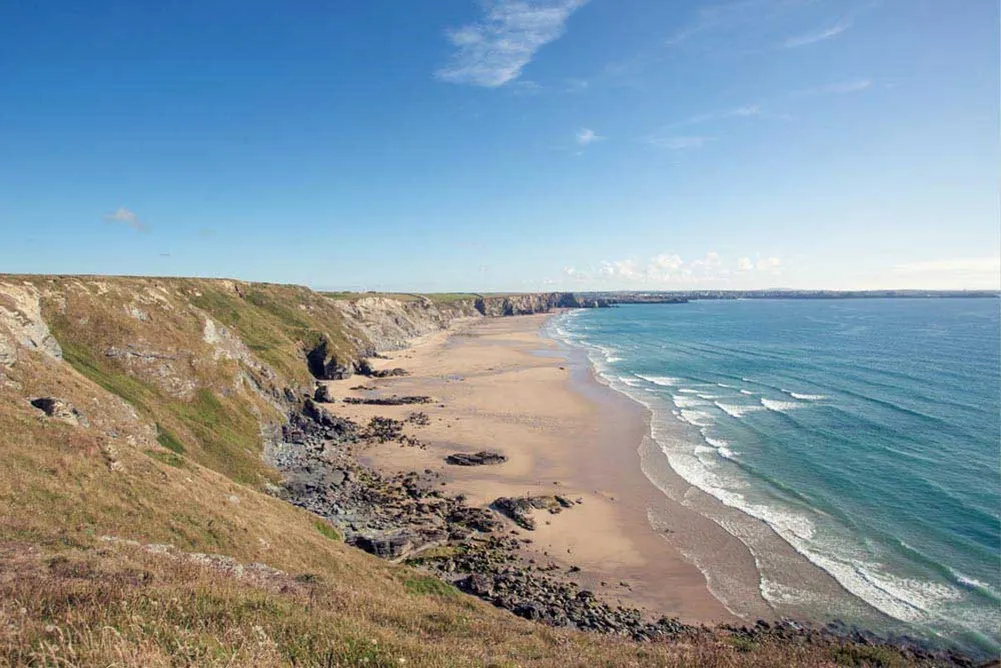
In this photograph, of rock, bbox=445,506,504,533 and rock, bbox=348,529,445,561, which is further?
rock, bbox=445,506,504,533

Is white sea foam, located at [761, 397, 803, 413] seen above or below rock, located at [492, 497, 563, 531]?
above

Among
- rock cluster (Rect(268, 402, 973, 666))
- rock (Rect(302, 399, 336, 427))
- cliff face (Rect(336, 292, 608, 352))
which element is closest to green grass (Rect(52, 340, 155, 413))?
rock cluster (Rect(268, 402, 973, 666))

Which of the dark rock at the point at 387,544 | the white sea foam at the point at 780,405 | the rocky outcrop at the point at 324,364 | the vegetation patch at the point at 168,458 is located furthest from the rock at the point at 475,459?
the rocky outcrop at the point at 324,364

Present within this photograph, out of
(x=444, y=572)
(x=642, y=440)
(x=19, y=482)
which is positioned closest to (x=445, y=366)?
(x=642, y=440)

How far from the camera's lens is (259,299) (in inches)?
3263

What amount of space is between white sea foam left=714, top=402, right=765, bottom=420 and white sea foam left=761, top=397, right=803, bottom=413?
3.51 feet

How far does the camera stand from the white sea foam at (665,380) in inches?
2980

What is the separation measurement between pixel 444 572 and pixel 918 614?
22798 millimetres

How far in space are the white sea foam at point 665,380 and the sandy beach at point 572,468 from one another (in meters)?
9.39

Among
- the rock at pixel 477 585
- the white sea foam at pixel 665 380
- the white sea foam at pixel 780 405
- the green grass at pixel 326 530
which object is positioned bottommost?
the rock at pixel 477 585

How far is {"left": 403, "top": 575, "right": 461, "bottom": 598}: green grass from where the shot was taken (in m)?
19.3

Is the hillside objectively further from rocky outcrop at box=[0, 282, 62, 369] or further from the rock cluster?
the rock cluster

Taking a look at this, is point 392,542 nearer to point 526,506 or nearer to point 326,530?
point 326,530

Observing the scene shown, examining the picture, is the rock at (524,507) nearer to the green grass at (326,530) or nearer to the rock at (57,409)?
the green grass at (326,530)
